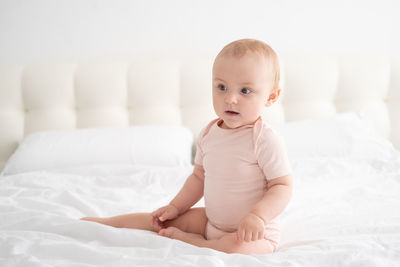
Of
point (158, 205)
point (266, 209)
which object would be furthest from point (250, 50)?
point (158, 205)

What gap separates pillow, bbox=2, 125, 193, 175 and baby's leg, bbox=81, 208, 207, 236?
25.4 inches

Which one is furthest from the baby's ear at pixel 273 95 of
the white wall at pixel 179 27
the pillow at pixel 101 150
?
the white wall at pixel 179 27

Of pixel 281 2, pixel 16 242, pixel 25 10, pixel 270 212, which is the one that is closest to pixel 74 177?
pixel 16 242

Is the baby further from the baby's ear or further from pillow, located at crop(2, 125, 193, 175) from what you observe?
pillow, located at crop(2, 125, 193, 175)

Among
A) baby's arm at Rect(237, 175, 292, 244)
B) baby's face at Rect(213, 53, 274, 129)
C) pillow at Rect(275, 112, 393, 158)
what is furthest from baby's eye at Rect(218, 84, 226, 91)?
pillow at Rect(275, 112, 393, 158)

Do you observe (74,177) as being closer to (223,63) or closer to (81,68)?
(81,68)

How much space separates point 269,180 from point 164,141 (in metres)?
0.91

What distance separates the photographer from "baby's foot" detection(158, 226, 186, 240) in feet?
2.92

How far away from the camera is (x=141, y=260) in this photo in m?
0.74

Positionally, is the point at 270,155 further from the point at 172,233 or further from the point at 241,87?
the point at 172,233

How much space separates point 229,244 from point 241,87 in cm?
36

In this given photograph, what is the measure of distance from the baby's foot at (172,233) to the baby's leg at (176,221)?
0.20 ft

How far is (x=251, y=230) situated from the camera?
746mm

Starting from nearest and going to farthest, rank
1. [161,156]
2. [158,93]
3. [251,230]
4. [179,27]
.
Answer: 1. [251,230]
2. [161,156]
3. [158,93]
4. [179,27]
